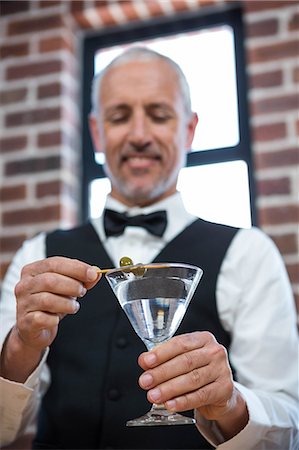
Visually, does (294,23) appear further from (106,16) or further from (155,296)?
(155,296)

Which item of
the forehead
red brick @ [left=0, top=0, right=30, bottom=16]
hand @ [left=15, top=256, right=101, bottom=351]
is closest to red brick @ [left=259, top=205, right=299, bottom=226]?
the forehead

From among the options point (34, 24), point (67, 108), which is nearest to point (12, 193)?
point (67, 108)

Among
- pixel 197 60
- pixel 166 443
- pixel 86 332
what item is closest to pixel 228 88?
pixel 197 60

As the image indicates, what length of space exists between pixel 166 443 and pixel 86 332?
1.02 ft

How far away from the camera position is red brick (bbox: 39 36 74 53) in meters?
2.24

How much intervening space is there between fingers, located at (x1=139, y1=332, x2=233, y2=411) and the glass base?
0.03 m

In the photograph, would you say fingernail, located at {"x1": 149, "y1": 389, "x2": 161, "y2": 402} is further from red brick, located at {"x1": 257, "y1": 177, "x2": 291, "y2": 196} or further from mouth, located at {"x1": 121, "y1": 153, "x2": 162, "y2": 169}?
red brick, located at {"x1": 257, "y1": 177, "x2": 291, "y2": 196}

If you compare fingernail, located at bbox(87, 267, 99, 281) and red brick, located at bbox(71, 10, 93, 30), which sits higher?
red brick, located at bbox(71, 10, 93, 30)

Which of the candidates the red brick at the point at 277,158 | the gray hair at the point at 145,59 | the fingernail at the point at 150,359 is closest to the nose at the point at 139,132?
the gray hair at the point at 145,59

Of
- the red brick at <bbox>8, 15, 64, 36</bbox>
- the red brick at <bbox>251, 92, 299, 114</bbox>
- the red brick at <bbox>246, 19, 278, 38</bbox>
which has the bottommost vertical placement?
the red brick at <bbox>251, 92, 299, 114</bbox>

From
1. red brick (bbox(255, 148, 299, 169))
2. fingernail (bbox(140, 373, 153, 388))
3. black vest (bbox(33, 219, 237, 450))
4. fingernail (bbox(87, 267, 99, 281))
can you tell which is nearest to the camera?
fingernail (bbox(140, 373, 153, 388))

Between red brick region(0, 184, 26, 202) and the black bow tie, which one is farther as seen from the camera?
red brick region(0, 184, 26, 202)

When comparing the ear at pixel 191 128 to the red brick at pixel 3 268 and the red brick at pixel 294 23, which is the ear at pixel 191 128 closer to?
the red brick at pixel 294 23

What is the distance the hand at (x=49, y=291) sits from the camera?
1.07 metres
